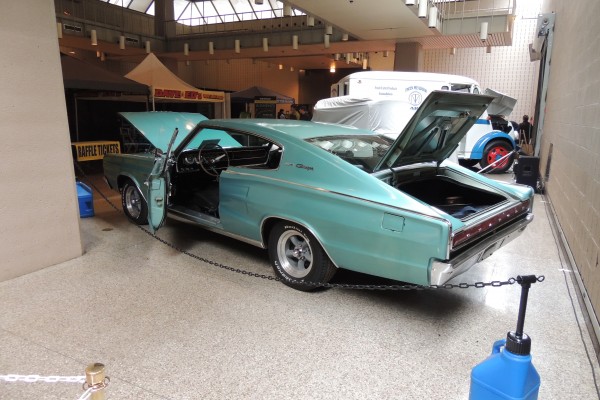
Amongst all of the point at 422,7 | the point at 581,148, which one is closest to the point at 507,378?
the point at 581,148

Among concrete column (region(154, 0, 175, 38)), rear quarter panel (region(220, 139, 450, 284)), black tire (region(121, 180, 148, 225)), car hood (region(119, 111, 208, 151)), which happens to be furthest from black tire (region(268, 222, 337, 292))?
concrete column (region(154, 0, 175, 38))

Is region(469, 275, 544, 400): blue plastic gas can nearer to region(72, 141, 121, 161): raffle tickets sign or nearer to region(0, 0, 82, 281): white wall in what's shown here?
region(0, 0, 82, 281): white wall

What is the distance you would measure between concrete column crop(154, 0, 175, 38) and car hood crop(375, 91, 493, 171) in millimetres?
18032

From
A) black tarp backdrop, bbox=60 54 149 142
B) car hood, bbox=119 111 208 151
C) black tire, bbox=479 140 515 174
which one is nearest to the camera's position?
car hood, bbox=119 111 208 151

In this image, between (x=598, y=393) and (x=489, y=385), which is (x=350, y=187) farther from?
(x=598, y=393)

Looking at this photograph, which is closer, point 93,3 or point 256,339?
point 256,339

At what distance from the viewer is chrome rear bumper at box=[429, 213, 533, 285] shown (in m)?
2.72

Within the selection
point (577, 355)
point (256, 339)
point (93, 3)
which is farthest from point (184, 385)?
point (93, 3)

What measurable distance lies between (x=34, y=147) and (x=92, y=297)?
1.59m

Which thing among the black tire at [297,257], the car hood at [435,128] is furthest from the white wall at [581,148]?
the black tire at [297,257]

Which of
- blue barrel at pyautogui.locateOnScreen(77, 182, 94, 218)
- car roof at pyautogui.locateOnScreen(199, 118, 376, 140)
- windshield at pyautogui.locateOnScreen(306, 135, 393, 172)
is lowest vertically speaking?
blue barrel at pyautogui.locateOnScreen(77, 182, 94, 218)

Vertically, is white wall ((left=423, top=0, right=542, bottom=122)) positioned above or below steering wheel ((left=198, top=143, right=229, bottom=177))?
above

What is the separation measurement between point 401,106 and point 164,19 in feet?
47.0

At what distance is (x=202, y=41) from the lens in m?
17.9
